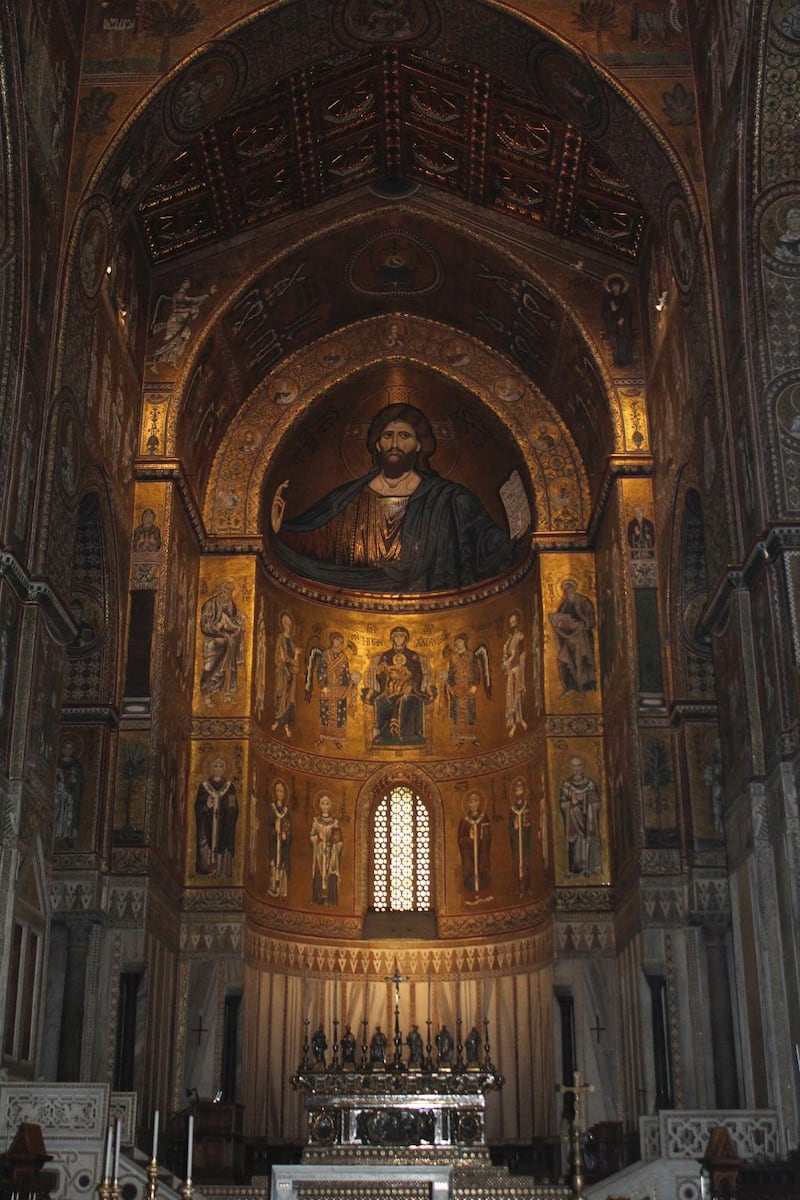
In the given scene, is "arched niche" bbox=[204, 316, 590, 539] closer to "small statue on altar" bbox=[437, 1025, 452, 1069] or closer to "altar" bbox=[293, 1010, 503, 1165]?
"small statue on altar" bbox=[437, 1025, 452, 1069]

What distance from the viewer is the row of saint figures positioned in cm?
2180

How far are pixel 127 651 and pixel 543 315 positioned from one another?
969cm

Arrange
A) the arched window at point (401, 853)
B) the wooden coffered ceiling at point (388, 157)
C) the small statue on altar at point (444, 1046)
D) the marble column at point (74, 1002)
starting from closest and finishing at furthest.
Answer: the marble column at point (74, 1002) < the wooden coffered ceiling at point (388, 157) < the small statue on altar at point (444, 1046) < the arched window at point (401, 853)

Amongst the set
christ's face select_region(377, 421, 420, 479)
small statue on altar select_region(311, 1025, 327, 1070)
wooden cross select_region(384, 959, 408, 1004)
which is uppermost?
christ's face select_region(377, 421, 420, 479)

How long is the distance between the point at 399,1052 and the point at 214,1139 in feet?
10.7

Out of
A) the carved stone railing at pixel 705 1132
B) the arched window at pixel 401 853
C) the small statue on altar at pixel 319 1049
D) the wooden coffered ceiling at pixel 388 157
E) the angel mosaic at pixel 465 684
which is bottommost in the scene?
the carved stone railing at pixel 705 1132

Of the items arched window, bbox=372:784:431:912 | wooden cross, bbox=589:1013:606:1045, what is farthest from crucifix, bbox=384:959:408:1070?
wooden cross, bbox=589:1013:606:1045

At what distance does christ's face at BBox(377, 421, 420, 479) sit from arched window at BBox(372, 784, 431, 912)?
6.73 m

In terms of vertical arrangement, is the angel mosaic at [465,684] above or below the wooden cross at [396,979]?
above

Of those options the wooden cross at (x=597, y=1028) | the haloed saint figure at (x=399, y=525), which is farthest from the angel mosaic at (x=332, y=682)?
the wooden cross at (x=597, y=1028)

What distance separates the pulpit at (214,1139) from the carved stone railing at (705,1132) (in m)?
7.36

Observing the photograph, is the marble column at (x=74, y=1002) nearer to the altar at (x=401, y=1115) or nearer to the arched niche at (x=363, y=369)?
the altar at (x=401, y=1115)

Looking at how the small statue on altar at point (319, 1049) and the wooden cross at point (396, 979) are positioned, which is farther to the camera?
the wooden cross at point (396, 979)

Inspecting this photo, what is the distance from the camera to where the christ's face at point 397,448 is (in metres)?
30.3
